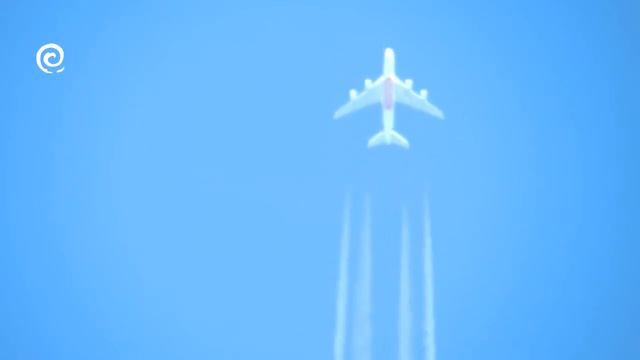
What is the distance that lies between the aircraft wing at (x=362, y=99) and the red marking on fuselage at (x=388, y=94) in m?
0.16

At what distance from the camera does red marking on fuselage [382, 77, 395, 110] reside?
42.8ft

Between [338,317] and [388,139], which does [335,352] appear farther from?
[388,139]

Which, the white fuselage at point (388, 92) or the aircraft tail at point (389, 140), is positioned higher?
the white fuselage at point (388, 92)

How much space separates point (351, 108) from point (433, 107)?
1.68 meters

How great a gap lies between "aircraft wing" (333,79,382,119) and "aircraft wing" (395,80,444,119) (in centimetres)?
44

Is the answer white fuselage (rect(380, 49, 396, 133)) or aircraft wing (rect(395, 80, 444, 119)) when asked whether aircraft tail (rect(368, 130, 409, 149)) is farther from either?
aircraft wing (rect(395, 80, 444, 119))

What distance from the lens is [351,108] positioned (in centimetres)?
1280

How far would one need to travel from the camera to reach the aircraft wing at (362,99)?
12.3m

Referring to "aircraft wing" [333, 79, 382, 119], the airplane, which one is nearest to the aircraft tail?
the airplane

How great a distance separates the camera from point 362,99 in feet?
44.7

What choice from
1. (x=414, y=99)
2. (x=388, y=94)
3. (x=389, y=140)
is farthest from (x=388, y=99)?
(x=389, y=140)

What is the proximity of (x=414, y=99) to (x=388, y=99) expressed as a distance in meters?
0.57

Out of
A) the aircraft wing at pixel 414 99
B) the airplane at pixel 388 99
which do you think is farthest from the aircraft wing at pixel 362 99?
the aircraft wing at pixel 414 99

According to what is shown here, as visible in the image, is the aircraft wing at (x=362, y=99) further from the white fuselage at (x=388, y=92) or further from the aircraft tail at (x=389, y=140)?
the aircraft tail at (x=389, y=140)
